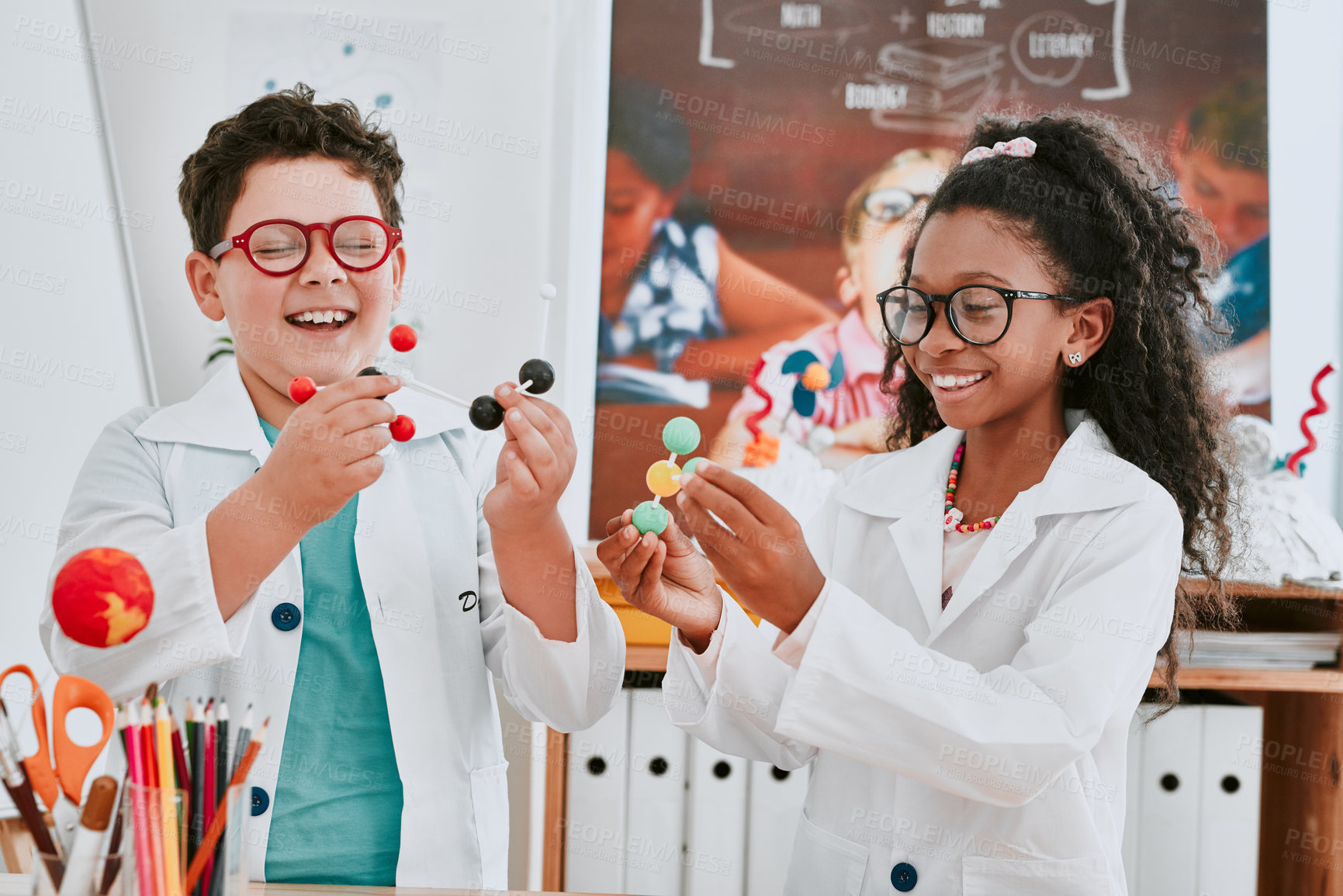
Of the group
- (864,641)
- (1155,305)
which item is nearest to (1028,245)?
(1155,305)

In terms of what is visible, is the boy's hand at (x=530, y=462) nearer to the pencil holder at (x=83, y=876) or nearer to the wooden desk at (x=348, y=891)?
the wooden desk at (x=348, y=891)

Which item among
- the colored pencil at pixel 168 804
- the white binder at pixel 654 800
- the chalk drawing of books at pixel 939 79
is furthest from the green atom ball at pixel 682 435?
the chalk drawing of books at pixel 939 79

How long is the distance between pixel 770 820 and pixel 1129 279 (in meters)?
1.37

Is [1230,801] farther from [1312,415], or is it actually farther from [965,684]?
[965,684]

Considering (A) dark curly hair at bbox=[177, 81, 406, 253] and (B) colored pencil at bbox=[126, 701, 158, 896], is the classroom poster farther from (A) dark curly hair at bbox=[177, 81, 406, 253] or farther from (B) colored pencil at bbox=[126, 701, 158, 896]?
(B) colored pencil at bbox=[126, 701, 158, 896]

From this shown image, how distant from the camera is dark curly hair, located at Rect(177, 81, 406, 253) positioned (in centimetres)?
125

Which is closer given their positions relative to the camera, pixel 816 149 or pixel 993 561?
pixel 993 561

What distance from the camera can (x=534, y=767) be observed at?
2.27 m

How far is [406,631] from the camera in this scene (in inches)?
48.2

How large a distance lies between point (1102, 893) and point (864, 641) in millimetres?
369

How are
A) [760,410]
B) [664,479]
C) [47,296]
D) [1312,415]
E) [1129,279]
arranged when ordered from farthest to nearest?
1. [760,410]
2. [1312,415]
3. [47,296]
4. [1129,279]
5. [664,479]

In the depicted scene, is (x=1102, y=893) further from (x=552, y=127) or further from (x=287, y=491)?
(x=552, y=127)

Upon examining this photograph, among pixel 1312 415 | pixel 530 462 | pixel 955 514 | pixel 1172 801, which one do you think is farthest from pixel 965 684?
pixel 1312 415

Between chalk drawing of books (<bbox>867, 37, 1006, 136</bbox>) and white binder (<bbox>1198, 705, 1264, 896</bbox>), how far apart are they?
62.8 inches
